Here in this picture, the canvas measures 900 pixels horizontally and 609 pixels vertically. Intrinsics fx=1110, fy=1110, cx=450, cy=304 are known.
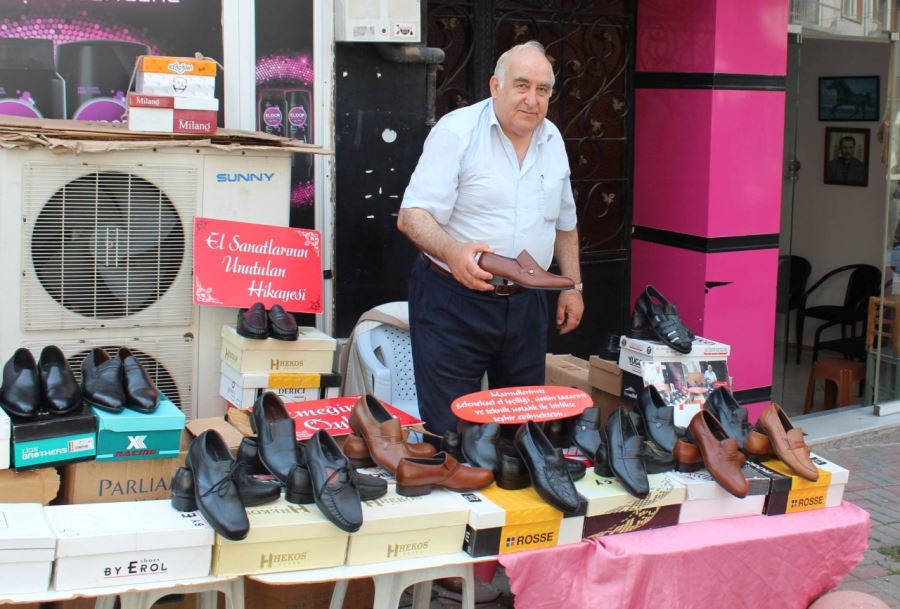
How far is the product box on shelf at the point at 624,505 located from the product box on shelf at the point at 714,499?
0.04m

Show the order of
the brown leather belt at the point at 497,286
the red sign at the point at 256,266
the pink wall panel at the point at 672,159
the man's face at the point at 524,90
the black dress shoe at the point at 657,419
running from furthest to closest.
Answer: the pink wall panel at the point at 672,159, the red sign at the point at 256,266, the brown leather belt at the point at 497,286, the man's face at the point at 524,90, the black dress shoe at the point at 657,419

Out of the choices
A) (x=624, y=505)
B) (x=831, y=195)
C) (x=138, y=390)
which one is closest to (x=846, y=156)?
(x=831, y=195)

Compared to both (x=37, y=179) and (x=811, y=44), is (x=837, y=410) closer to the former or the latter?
(x=811, y=44)

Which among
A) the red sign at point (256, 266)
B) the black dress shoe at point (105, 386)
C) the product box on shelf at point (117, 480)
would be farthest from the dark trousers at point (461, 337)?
the black dress shoe at point (105, 386)

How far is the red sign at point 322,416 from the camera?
11.4 ft

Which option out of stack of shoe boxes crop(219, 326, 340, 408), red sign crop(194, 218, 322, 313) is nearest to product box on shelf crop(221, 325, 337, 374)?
stack of shoe boxes crop(219, 326, 340, 408)

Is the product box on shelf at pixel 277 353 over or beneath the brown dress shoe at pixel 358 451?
over

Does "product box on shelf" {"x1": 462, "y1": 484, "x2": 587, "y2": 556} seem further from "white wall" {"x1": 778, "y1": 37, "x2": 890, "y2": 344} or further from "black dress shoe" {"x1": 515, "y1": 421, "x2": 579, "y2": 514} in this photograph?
"white wall" {"x1": 778, "y1": 37, "x2": 890, "y2": 344}

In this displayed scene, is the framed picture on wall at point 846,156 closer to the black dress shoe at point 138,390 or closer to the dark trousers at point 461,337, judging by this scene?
the dark trousers at point 461,337

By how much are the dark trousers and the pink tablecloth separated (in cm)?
95

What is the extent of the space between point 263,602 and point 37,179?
1620 mm

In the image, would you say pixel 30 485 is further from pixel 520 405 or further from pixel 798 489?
pixel 798 489

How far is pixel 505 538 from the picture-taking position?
121 inches

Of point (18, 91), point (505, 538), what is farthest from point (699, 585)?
point (18, 91)
